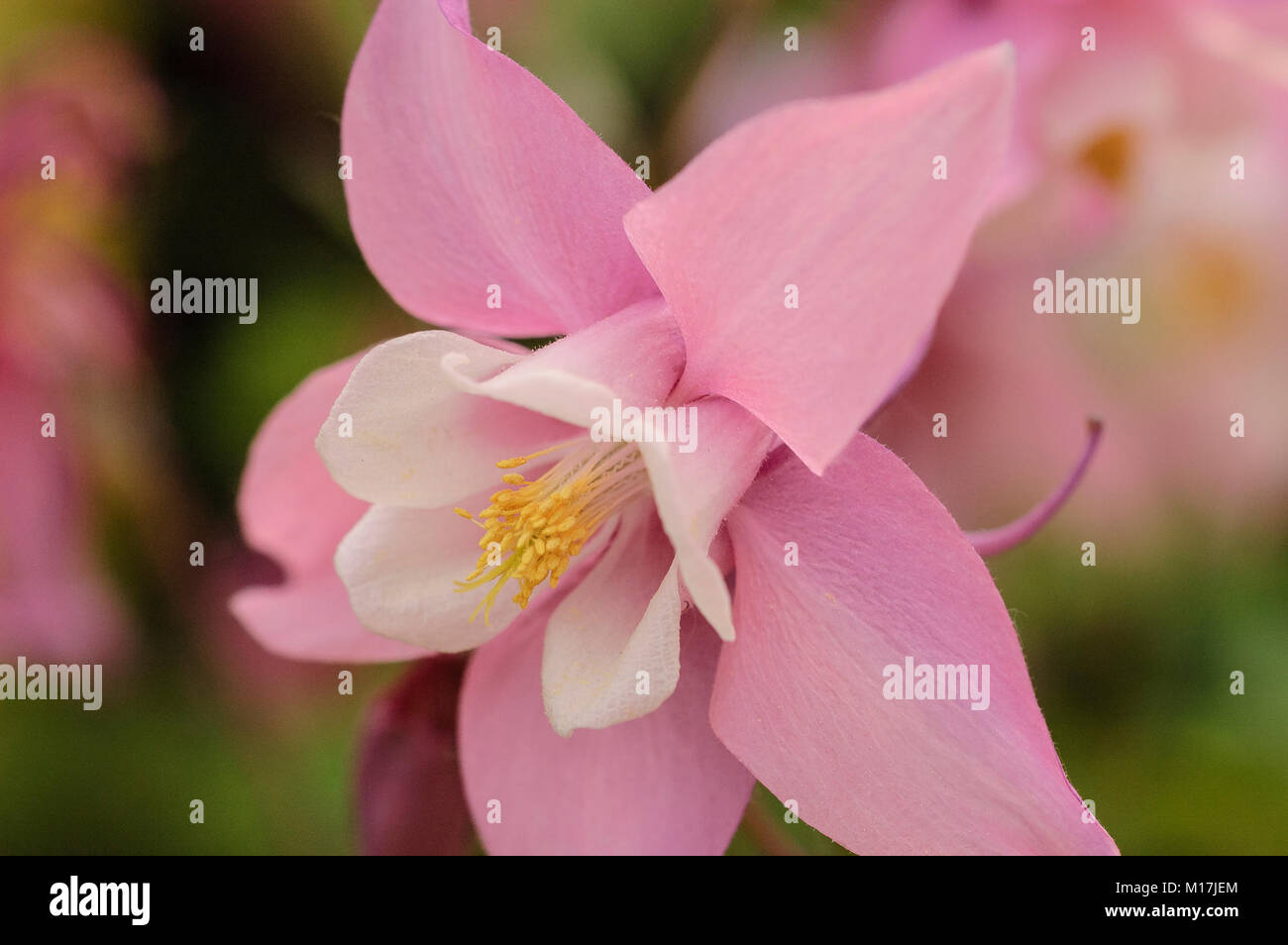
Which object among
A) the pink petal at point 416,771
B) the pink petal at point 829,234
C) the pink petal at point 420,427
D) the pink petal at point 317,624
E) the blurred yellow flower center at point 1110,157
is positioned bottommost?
the pink petal at point 416,771

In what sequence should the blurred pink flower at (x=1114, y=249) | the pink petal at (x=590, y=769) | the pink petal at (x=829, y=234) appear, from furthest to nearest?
the blurred pink flower at (x=1114, y=249) → the pink petal at (x=590, y=769) → the pink petal at (x=829, y=234)

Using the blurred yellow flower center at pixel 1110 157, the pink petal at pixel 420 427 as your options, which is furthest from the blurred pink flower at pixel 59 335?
the blurred yellow flower center at pixel 1110 157

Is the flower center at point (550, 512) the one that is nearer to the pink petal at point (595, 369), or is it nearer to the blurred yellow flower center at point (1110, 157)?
the pink petal at point (595, 369)

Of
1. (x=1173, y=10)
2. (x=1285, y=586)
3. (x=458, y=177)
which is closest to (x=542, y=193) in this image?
(x=458, y=177)

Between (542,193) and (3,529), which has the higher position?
(542,193)

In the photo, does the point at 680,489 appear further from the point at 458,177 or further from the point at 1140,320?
the point at 1140,320

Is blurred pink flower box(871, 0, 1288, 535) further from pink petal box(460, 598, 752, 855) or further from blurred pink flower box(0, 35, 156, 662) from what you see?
blurred pink flower box(0, 35, 156, 662)

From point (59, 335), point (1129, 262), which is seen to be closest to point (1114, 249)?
point (1129, 262)
